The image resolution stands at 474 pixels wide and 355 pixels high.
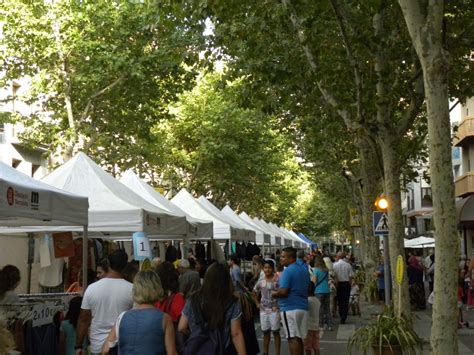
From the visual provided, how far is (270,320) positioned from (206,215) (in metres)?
9.05

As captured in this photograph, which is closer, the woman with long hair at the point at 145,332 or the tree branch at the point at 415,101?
the woman with long hair at the point at 145,332

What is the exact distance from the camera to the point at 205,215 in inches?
825

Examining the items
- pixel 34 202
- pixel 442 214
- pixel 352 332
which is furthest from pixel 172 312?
pixel 352 332

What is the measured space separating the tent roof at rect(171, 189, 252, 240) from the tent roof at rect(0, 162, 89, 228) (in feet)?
36.6

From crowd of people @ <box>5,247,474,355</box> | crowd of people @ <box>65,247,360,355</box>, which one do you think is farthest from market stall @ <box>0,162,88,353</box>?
crowd of people @ <box>65,247,360,355</box>

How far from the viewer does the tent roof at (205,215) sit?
20.4m

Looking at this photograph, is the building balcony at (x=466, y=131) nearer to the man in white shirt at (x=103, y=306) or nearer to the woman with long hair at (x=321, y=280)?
the woman with long hair at (x=321, y=280)

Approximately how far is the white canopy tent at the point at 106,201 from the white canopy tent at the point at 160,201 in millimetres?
2473

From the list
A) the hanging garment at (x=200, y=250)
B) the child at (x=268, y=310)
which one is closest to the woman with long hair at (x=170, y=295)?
the child at (x=268, y=310)

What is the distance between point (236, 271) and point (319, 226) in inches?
3331

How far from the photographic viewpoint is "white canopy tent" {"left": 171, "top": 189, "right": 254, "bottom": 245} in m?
20.4

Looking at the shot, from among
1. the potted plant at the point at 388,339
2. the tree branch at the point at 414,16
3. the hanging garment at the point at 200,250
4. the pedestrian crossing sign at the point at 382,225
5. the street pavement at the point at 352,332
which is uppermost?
the tree branch at the point at 414,16

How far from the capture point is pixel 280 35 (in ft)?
51.2

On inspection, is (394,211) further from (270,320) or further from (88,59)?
(88,59)
